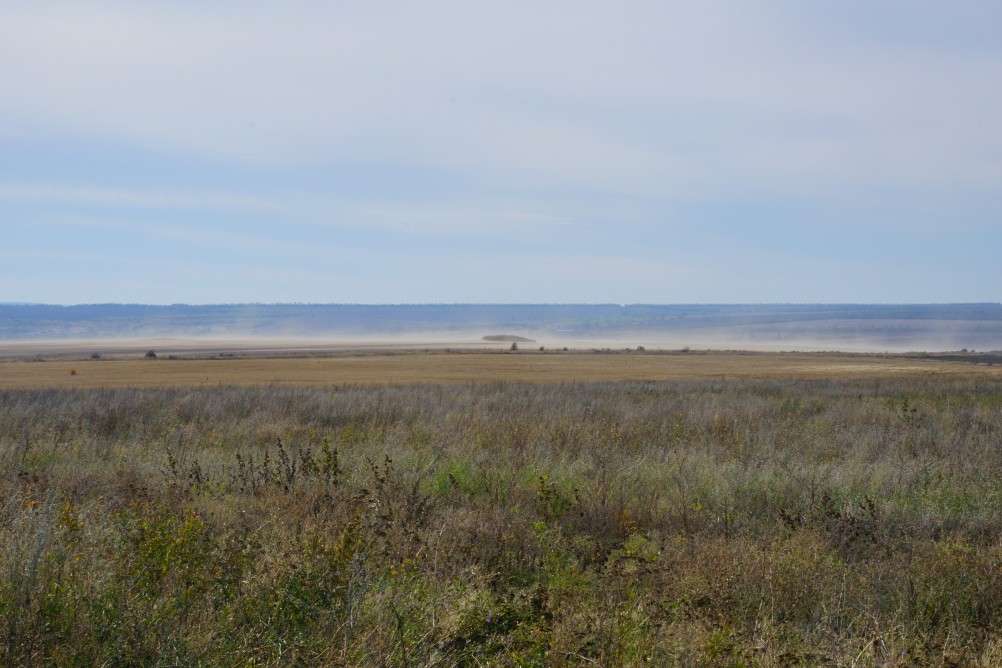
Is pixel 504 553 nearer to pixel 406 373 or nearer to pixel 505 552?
pixel 505 552

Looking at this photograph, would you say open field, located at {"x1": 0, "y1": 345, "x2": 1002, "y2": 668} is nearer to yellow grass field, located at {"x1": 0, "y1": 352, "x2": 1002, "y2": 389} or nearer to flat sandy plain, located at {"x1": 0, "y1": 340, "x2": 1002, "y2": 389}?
yellow grass field, located at {"x1": 0, "y1": 352, "x2": 1002, "y2": 389}

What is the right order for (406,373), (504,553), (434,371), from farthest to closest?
(434,371) < (406,373) < (504,553)

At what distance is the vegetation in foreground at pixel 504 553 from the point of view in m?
4.75

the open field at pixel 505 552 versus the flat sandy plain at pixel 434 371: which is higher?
the open field at pixel 505 552

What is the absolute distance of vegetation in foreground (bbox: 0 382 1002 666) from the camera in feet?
15.6

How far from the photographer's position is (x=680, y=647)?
4816 mm

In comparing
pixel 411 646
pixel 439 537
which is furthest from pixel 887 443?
pixel 411 646

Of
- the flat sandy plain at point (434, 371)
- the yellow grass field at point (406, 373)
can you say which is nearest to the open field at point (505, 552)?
the yellow grass field at point (406, 373)

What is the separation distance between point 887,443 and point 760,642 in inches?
401

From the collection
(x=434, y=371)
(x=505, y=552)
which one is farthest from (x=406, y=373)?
(x=505, y=552)

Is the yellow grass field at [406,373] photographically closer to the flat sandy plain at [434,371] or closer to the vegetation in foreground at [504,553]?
the flat sandy plain at [434,371]

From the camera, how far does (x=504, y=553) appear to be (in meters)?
6.89

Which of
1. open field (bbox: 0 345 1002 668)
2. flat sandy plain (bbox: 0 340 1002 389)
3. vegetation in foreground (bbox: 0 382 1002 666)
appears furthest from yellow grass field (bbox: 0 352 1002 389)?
vegetation in foreground (bbox: 0 382 1002 666)

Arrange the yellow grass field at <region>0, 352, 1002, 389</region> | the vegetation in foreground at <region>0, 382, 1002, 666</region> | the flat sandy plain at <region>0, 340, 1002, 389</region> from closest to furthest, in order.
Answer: the vegetation in foreground at <region>0, 382, 1002, 666</region> < the yellow grass field at <region>0, 352, 1002, 389</region> < the flat sandy plain at <region>0, 340, 1002, 389</region>
